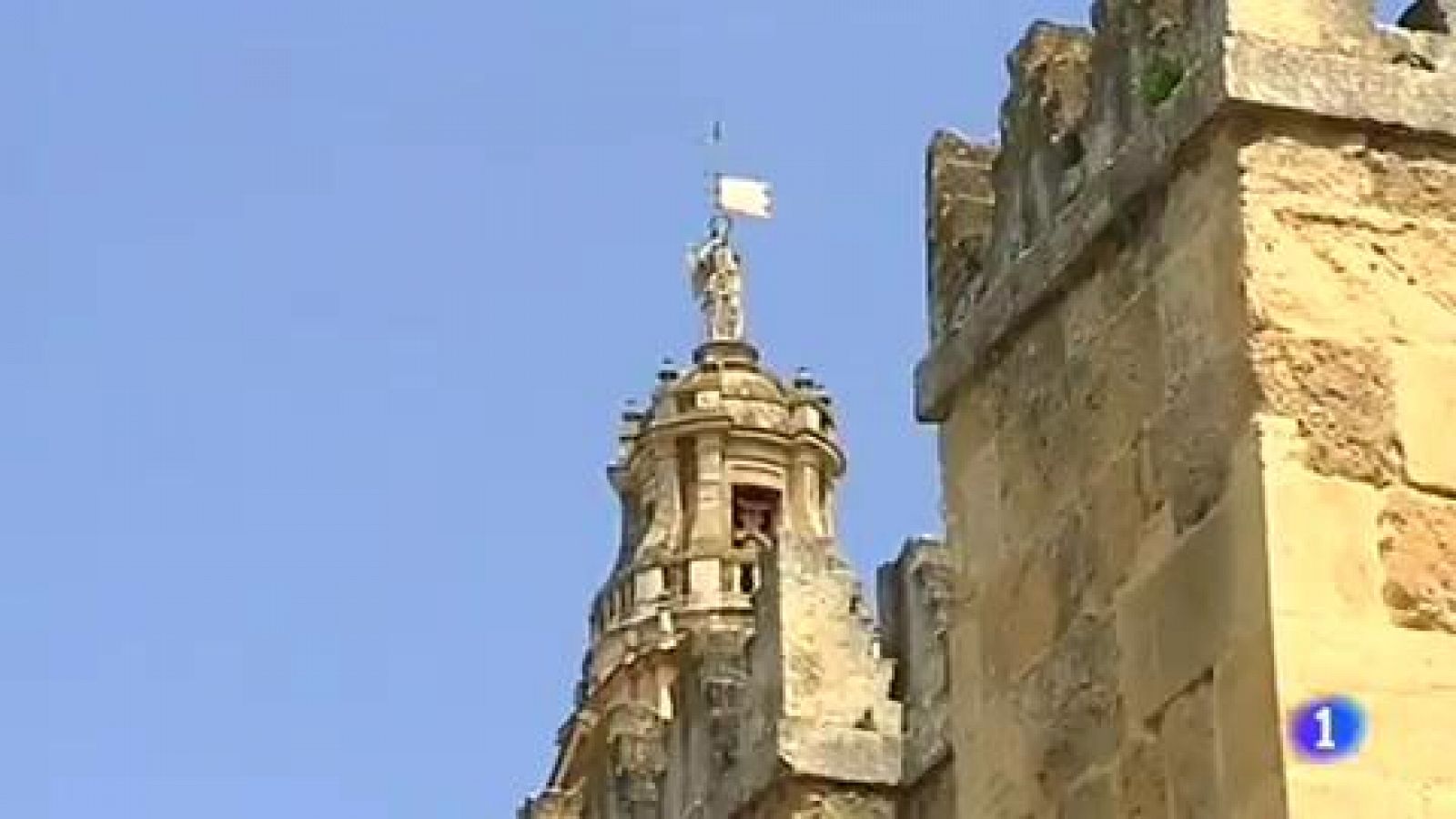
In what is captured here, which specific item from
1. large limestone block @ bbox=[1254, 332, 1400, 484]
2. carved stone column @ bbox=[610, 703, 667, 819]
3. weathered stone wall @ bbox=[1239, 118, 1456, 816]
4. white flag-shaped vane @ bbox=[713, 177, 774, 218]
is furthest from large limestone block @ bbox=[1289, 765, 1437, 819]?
white flag-shaped vane @ bbox=[713, 177, 774, 218]

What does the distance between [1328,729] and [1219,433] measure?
18.9 inches

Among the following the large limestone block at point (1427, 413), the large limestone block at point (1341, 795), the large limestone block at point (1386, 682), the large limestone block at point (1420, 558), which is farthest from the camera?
the large limestone block at point (1427, 413)

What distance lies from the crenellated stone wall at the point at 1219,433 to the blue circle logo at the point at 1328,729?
0.07ft

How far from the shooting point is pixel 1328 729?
18.0 feet

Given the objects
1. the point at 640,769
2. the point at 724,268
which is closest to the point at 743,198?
the point at 724,268

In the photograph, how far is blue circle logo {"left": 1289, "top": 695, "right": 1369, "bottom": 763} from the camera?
5.47 m

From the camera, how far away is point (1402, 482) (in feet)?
18.9

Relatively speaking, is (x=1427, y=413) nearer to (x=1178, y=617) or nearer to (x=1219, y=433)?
(x=1219, y=433)

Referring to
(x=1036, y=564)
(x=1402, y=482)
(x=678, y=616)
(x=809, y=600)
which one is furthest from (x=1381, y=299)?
(x=678, y=616)

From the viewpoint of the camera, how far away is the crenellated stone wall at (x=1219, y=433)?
221 inches

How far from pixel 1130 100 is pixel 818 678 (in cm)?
374

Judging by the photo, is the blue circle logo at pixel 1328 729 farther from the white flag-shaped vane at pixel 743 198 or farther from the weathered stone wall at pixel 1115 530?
the white flag-shaped vane at pixel 743 198

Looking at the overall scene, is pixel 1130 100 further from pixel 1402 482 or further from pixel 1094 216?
pixel 1402 482

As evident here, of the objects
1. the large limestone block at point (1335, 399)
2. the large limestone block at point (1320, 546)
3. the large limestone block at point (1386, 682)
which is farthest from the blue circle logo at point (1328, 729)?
the large limestone block at point (1335, 399)
